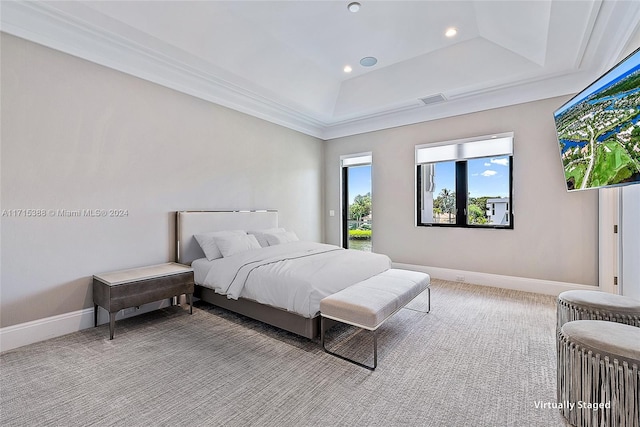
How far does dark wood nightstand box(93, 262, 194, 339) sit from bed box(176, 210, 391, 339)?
33 cm

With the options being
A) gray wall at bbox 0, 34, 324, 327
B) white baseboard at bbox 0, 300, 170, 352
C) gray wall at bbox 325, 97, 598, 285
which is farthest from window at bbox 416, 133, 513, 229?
white baseboard at bbox 0, 300, 170, 352

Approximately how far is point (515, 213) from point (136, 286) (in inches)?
200

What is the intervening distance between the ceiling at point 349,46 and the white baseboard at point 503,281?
2647 millimetres

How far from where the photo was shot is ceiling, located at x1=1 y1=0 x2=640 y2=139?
9.26 ft

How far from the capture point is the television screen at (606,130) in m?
1.85

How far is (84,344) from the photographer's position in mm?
2703

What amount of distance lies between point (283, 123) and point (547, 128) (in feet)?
13.6

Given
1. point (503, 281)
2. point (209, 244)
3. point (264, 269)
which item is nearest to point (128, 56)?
point (209, 244)

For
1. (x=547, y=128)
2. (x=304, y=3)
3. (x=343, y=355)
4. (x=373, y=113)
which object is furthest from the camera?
(x=373, y=113)

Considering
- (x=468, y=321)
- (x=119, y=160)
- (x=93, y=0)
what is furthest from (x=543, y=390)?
(x=93, y=0)

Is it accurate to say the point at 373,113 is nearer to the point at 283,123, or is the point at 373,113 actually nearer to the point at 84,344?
the point at 283,123

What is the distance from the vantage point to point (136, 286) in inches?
114

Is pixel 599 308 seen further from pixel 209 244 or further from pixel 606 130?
pixel 209 244

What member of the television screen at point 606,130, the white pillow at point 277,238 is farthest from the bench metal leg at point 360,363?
the television screen at point 606,130
